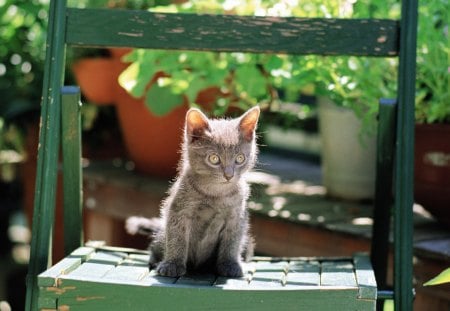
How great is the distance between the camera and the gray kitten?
1873mm

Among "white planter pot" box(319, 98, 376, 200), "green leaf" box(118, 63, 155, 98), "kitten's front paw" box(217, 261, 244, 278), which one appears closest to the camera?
"kitten's front paw" box(217, 261, 244, 278)

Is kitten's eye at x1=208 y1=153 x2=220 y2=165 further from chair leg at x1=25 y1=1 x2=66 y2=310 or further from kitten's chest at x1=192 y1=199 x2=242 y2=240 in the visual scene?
chair leg at x1=25 y1=1 x2=66 y2=310

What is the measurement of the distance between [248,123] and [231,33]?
13.4 inches

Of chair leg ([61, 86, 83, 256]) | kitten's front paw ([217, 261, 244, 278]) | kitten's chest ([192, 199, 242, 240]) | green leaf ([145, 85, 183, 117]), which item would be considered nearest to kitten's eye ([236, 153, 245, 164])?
kitten's chest ([192, 199, 242, 240])

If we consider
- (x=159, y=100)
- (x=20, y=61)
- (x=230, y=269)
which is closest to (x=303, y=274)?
(x=230, y=269)

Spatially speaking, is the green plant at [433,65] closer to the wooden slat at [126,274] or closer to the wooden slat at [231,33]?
the wooden slat at [231,33]

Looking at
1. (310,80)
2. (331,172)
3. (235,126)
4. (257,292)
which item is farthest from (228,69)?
(257,292)

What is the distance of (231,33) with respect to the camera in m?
2.14

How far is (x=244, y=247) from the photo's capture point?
2.13 metres

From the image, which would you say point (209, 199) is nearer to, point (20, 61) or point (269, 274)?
point (269, 274)

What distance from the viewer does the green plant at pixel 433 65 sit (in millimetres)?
2443

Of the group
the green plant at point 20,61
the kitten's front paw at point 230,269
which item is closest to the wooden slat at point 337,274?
the kitten's front paw at point 230,269

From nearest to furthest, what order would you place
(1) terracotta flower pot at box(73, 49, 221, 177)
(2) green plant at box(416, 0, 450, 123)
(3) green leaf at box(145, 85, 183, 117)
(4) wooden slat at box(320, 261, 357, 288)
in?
(4) wooden slat at box(320, 261, 357, 288) < (2) green plant at box(416, 0, 450, 123) < (3) green leaf at box(145, 85, 183, 117) < (1) terracotta flower pot at box(73, 49, 221, 177)

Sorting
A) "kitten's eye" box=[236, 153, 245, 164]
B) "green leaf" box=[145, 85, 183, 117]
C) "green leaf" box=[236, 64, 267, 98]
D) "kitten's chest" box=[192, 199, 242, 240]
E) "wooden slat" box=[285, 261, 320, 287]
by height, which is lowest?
"wooden slat" box=[285, 261, 320, 287]
